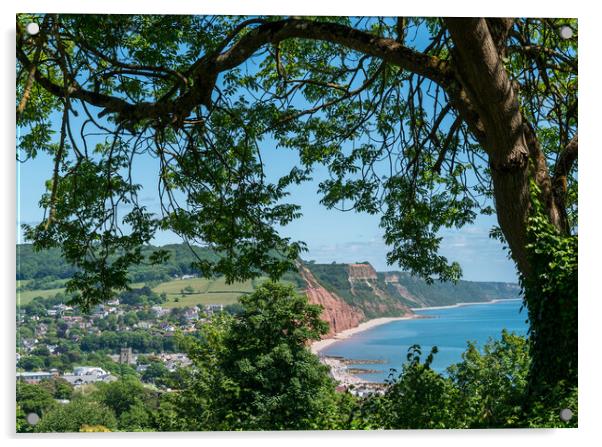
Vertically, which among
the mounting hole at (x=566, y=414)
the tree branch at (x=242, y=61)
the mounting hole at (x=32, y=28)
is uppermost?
the mounting hole at (x=32, y=28)

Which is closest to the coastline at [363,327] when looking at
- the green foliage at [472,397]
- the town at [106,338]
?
the green foliage at [472,397]

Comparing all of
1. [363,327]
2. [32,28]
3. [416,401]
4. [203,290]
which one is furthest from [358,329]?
[32,28]

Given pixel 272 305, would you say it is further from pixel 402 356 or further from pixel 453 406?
pixel 453 406

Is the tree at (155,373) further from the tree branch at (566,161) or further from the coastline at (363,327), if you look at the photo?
the tree branch at (566,161)

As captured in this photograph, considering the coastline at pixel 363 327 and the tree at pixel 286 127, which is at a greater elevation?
the tree at pixel 286 127

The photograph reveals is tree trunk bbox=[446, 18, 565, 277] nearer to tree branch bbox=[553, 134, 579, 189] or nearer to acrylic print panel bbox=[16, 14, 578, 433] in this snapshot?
acrylic print panel bbox=[16, 14, 578, 433]

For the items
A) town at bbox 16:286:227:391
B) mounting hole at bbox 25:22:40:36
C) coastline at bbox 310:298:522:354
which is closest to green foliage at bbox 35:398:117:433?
town at bbox 16:286:227:391

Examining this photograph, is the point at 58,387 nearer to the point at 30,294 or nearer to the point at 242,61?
the point at 30,294
